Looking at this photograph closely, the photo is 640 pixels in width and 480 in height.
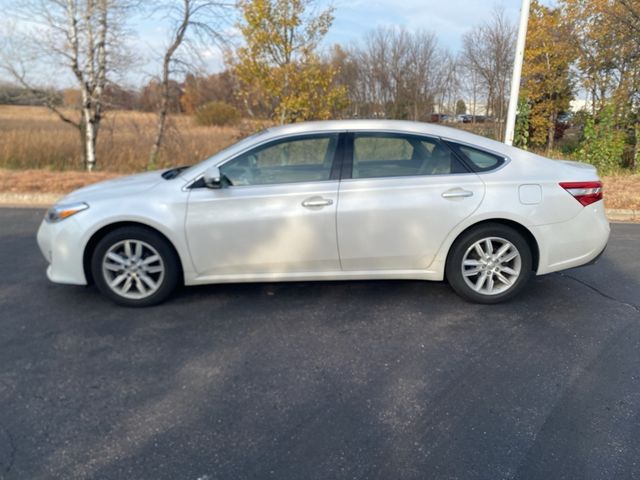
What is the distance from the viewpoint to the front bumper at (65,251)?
3746 millimetres

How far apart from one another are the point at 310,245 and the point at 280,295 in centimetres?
66

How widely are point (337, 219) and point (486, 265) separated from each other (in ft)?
4.40

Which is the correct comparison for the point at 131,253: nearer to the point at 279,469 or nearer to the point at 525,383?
the point at 279,469

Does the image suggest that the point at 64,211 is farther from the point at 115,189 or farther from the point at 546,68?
the point at 546,68

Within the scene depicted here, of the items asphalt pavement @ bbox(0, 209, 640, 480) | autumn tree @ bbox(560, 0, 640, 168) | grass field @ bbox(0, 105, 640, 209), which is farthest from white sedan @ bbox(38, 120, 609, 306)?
autumn tree @ bbox(560, 0, 640, 168)

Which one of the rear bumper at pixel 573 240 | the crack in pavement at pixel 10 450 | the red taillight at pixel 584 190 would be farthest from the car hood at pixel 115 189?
the red taillight at pixel 584 190

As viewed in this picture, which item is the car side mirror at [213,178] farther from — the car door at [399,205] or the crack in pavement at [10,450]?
the crack in pavement at [10,450]

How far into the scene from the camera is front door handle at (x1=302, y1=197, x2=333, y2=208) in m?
3.73

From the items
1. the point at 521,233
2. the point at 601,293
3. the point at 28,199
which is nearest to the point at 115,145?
the point at 28,199

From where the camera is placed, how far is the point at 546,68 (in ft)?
48.7

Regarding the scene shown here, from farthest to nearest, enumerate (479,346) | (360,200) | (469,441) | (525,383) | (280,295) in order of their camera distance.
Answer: (280,295) < (360,200) < (479,346) < (525,383) < (469,441)

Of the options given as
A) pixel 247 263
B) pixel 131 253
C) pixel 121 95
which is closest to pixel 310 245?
pixel 247 263

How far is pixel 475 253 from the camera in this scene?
394 centimetres

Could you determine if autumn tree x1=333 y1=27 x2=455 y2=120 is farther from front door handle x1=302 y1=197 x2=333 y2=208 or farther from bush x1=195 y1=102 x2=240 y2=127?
front door handle x1=302 y1=197 x2=333 y2=208
